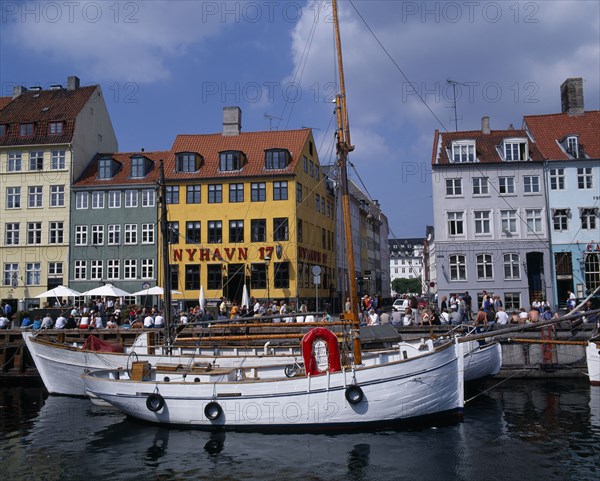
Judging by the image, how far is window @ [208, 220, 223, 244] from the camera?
46.3 metres

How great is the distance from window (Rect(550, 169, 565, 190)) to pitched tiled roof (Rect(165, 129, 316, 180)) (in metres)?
18.3

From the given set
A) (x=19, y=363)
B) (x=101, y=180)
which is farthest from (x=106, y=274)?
(x=19, y=363)

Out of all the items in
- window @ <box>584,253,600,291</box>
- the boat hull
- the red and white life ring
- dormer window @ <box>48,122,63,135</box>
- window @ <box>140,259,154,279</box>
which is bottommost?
the boat hull

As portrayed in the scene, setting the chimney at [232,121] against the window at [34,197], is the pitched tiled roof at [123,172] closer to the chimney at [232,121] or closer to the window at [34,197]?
the window at [34,197]

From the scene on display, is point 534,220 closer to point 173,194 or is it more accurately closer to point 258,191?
point 258,191

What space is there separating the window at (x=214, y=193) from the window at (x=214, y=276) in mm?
4925

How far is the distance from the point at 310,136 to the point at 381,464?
39560mm

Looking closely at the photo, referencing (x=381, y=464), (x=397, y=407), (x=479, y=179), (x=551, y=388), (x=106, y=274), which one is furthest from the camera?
(x=106, y=274)

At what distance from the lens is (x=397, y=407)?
669 inches

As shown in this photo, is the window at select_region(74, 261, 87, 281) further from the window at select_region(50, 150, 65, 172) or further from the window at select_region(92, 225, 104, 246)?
the window at select_region(50, 150, 65, 172)

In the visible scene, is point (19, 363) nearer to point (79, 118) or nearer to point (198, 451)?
point (198, 451)

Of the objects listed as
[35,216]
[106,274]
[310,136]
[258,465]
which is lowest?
[258,465]

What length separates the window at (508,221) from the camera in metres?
43.7

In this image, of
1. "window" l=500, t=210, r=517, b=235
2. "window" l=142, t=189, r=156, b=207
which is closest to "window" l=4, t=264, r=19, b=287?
"window" l=142, t=189, r=156, b=207
